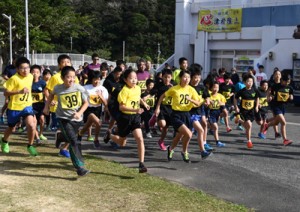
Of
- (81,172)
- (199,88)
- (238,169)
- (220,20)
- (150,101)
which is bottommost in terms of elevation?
(238,169)

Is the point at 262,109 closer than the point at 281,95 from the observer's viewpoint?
No

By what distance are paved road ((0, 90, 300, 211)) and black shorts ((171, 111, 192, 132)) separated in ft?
2.39

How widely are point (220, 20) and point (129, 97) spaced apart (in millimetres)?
25024

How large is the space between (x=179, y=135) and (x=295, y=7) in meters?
22.6

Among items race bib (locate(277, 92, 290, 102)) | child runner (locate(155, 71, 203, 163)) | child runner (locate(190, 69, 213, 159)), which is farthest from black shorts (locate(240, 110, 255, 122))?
child runner (locate(155, 71, 203, 163))

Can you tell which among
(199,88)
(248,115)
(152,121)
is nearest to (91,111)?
(199,88)

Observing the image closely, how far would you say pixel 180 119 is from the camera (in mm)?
7480

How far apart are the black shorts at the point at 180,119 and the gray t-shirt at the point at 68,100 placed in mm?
1693

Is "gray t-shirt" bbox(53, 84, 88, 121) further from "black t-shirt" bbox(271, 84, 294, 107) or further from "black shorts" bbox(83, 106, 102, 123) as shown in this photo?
"black t-shirt" bbox(271, 84, 294, 107)

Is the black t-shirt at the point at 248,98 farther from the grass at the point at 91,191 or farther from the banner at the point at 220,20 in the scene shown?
the banner at the point at 220,20

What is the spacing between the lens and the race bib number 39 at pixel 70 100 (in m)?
6.61

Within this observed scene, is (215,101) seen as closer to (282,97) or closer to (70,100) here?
(282,97)

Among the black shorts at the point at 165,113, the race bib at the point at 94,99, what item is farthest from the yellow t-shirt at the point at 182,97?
the race bib at the point at 94,99

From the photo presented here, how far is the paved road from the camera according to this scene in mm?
5750
